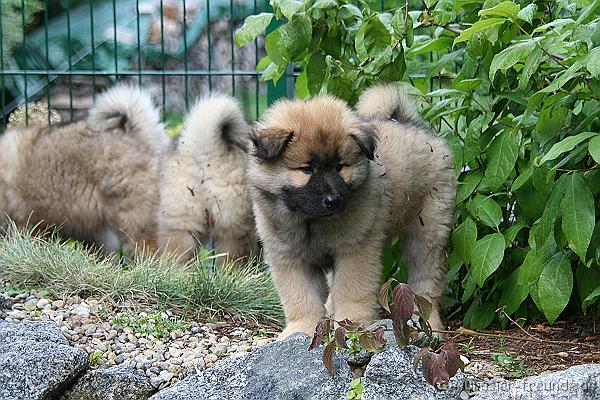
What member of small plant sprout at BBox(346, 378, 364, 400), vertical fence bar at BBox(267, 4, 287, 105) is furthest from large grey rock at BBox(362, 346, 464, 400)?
vertical fence bar at BBox(267, 4, 287, 105)

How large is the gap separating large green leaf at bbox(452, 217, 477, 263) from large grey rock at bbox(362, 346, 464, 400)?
1192 millimetres

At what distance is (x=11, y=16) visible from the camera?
10.3 meters

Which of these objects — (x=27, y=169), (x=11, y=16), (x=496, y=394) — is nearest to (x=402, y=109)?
(x=496, y=394)

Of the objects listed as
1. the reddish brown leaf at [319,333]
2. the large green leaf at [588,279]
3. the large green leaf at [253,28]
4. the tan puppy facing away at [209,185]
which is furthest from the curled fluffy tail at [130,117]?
the reddish brown leaf at [319,333]

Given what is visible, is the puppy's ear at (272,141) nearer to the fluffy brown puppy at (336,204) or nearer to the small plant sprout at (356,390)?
the fluffy brown puppy at (336,204)

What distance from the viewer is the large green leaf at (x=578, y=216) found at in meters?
4.10

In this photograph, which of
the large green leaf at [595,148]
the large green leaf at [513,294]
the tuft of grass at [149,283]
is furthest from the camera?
the tuft of grass at [149,283]

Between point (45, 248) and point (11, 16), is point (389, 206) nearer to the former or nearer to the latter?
point (45, 248)

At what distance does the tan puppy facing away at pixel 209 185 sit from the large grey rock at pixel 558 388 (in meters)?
3.03

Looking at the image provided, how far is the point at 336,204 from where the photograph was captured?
171 inches

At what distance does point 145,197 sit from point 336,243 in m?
2.87

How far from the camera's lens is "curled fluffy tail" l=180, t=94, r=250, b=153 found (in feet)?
21.4

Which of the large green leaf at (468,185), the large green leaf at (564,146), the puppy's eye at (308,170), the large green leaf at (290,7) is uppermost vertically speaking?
the large green leaf at (290,7)

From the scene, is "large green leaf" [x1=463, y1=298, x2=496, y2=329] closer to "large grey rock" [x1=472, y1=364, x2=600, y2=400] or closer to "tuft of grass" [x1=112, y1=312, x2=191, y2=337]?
"large grey rock" [x1=472, y1=364, x2=600, y2=400]
